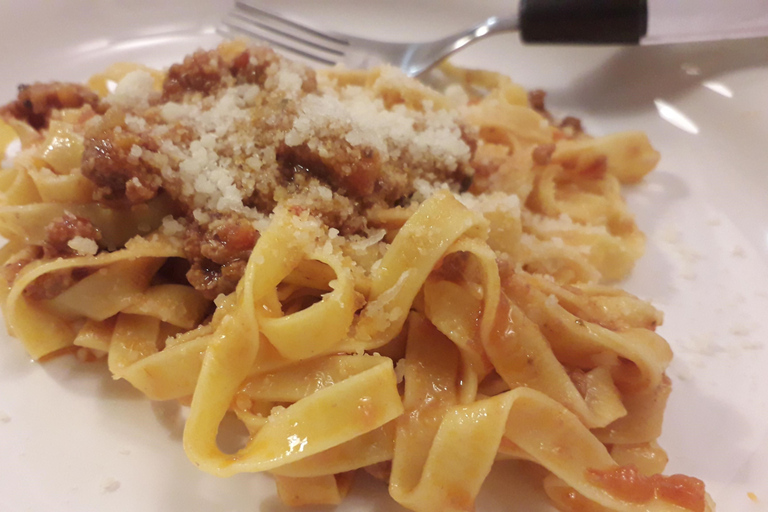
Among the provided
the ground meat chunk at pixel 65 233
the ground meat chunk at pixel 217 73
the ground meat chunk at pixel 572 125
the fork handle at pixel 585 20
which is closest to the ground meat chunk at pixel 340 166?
the ground meat chunk at pixel 217 73

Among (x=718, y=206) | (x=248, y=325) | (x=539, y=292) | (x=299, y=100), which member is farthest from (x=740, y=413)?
(x=299, y=100)

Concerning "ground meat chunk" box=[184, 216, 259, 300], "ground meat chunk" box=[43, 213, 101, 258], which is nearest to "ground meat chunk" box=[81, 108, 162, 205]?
"ground meat chunk" box=[43, 213, 101, 258]

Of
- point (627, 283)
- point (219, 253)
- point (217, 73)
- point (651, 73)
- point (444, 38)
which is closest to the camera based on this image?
point (219, 253)

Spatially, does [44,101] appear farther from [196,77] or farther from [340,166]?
[340,166]

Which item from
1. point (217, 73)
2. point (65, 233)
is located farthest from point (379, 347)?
point (217, 73)

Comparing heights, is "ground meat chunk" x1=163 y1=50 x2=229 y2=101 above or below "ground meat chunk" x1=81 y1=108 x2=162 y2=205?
above

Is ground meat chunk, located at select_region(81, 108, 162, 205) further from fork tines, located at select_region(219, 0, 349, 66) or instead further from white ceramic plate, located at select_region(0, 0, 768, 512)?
fork tines, located at select_region(219, 0, 349, 66)

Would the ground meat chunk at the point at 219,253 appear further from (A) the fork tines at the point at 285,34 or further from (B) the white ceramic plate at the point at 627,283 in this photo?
(A) the fork tines at the point at 285,34
